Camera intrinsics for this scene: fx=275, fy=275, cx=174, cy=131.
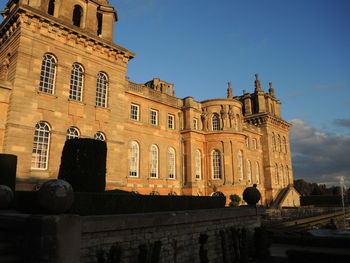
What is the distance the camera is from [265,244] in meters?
13.5

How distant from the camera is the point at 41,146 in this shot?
17.5 meters

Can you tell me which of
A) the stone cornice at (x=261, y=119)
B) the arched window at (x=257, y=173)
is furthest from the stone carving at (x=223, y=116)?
the stone cornice at (x=261, y=119)

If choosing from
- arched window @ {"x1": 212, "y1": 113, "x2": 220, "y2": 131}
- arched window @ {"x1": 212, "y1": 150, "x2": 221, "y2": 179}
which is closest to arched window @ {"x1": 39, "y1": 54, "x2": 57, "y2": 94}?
arched window @ {"x1": 212, "y1": 150, "x2": 221, "y2": 179}

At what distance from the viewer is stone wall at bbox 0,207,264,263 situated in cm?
635

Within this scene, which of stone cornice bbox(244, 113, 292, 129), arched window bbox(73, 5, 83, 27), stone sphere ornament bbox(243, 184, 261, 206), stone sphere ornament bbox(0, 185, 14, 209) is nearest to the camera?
stone sphere ornament bbox(0, 185, 14, 209)

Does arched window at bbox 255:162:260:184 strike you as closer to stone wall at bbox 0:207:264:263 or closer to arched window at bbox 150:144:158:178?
arched window at bbox 150:144:158:178

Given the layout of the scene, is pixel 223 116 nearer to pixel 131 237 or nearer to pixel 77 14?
pixel 77 14

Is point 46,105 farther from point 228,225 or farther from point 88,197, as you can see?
point 228,225

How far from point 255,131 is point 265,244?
29771 millimetres

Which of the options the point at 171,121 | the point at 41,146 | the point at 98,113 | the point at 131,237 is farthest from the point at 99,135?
the point at 131,237

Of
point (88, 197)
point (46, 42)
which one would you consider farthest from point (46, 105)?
point (88, 197)

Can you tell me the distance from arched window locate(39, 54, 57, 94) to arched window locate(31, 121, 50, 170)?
2.41 m

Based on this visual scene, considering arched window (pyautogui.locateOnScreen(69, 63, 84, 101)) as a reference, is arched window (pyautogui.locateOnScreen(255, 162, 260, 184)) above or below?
below

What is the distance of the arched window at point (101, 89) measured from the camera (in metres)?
21.4
